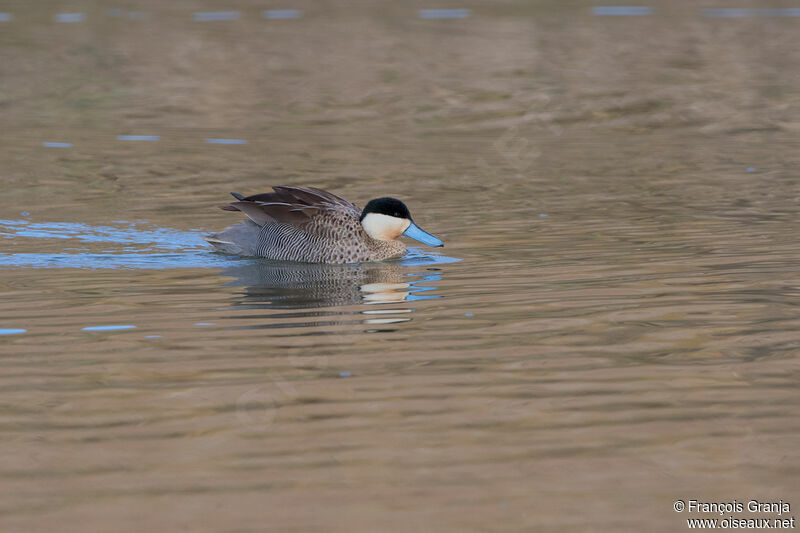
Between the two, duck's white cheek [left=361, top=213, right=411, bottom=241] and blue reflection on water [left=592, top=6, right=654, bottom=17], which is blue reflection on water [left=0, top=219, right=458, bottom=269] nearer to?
duck's white cheek [left=361, top=213, right=411, bottom=241]

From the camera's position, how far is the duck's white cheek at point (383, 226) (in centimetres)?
1138

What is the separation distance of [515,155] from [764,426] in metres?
11.8

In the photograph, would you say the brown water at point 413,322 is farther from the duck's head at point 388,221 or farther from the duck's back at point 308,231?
the duck's head at point 388,221

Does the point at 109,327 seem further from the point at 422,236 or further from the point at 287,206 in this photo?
the point at 422,236

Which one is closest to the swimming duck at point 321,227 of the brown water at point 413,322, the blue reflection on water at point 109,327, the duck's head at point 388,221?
the duck's head at point 388,221

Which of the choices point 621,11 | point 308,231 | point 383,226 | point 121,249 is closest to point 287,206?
point 308,231

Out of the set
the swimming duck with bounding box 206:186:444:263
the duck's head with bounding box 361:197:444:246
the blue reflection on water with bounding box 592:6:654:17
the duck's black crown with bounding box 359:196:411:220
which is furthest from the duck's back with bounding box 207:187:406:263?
the blue reflection on water with bounding box 592:6:654:17

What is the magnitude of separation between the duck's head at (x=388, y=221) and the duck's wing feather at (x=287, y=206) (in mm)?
241

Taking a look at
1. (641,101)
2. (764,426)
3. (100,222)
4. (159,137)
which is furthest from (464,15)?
(764,426)

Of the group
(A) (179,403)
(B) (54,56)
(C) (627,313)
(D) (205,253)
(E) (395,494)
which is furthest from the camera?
(B) (54,56)

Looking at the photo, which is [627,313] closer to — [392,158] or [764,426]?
[764,426]

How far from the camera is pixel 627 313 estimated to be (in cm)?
895

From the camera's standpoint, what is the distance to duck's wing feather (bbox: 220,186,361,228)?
37.9 feet

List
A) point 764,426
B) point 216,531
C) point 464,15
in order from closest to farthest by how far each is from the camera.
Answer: point 216,531
point 764,426
point 464,15
